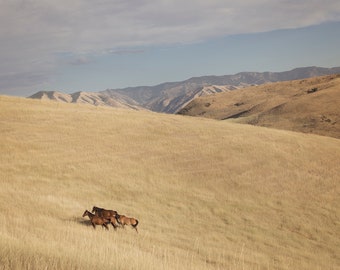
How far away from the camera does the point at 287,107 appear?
368 feet

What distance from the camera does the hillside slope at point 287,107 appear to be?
92969 mm

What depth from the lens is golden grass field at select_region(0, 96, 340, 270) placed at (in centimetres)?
1362

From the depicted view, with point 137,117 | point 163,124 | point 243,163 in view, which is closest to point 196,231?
point 243,163

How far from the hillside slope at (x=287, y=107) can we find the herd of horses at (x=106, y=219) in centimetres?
7168

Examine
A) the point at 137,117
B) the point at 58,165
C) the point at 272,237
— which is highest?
the point at 137,117

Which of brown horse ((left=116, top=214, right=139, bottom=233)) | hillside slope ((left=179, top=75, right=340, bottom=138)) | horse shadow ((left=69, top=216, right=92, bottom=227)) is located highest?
hillside slope ((left=179, top=75, right=340, bottom=138))

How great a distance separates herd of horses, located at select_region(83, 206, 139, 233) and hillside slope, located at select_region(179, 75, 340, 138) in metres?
71.7

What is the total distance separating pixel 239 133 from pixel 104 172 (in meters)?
20.9

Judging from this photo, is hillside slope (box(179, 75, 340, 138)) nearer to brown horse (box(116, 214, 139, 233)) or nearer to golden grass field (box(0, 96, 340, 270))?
golden grass field (box(0, 96, 340, 270))

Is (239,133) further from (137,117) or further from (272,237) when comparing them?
(272,237)

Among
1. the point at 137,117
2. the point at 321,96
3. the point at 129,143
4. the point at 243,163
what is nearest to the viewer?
the point at 243,163

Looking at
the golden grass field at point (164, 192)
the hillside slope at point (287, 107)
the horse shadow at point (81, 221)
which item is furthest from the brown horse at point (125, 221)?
the hillside slope at point (287, 107)

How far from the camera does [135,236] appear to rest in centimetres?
1752

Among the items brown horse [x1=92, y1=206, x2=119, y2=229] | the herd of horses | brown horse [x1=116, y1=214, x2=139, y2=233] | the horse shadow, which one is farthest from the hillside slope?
the horse shadow
